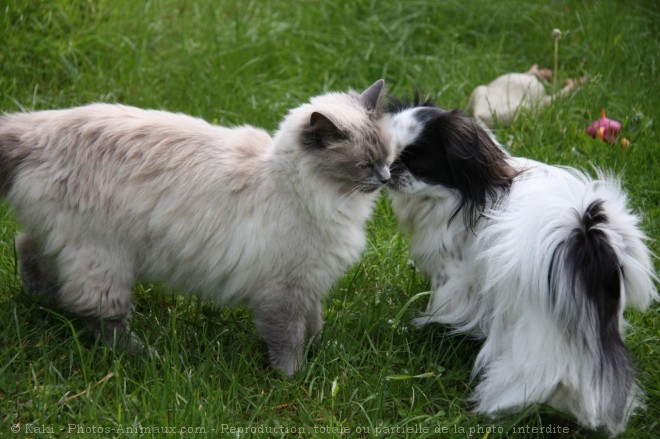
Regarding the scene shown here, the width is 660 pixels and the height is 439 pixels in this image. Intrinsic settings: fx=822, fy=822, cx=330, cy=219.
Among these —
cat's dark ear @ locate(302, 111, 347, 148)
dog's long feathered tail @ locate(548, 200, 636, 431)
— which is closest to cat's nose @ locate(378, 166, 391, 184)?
cat's dark ear @ locate(302, 111, 347, 148)

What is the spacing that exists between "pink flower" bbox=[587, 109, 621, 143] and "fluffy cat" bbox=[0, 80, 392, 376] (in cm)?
208

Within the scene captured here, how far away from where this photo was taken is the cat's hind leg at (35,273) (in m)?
3.74

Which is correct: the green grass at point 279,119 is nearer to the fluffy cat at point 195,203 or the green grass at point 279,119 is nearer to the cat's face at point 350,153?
the fluffy cat at point 195,203

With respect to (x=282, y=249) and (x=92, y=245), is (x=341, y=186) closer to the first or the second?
(x=282, y=249)

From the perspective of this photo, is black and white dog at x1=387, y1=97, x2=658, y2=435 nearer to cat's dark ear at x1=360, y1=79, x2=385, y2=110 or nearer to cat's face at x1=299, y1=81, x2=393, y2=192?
cat's dark ear at x1=360, y1=79, x2=385, y2=110

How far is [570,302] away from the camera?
306 centimetres

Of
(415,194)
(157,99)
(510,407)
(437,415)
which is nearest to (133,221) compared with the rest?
(415,194)

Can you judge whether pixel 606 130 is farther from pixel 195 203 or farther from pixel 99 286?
pixel 99 286

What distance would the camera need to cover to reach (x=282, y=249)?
343cm

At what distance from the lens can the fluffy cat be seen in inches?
134

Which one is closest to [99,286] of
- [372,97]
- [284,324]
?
[284,324]

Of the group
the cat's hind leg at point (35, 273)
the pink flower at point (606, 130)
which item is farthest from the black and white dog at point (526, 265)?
the cat's hind leg at point (35, 273)

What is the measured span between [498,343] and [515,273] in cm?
34

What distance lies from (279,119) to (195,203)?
2.17m
